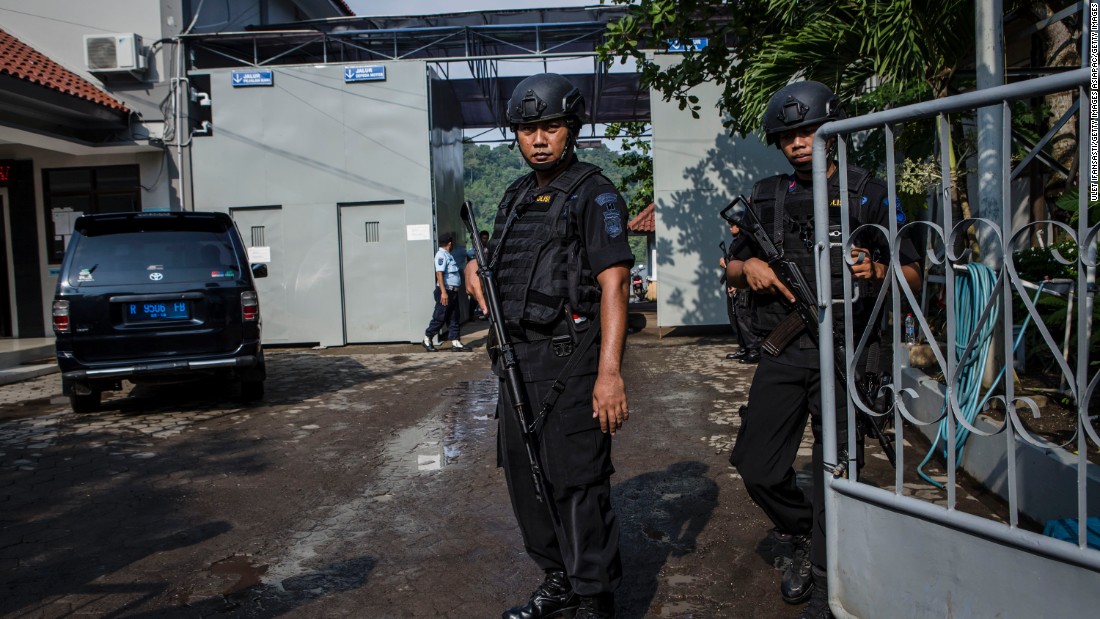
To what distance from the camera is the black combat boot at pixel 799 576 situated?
121 inches

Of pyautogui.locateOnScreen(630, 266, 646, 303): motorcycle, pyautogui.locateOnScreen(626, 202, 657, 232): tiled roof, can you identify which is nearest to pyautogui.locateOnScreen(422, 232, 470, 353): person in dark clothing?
pyautogui.locateOnScreen(626, 202, 657, 232): tiled roof

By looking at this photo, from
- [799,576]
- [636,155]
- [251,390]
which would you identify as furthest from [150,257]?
[636,155]

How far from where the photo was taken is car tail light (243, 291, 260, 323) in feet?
23.9

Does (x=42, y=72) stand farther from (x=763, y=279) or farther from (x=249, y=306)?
(x=763, y=279)

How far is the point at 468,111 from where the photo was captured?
19.0 meters

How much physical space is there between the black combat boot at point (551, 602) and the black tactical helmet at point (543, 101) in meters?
1.62

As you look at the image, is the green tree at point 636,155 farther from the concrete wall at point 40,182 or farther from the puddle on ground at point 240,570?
the puddle on ground at point 240,570

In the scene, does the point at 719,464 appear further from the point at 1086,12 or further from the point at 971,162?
the point at 971,162

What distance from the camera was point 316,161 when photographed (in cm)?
1320

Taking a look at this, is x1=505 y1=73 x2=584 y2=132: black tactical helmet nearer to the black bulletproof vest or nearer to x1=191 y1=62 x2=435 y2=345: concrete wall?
the black bulletproof vest

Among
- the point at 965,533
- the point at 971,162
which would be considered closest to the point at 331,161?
the point at 971,162

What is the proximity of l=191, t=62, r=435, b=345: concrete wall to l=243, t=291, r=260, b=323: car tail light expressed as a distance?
5918 mm

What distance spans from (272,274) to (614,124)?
9759 mm

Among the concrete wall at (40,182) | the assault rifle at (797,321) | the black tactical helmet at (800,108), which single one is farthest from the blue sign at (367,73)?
the assault rifle at (797,321)
